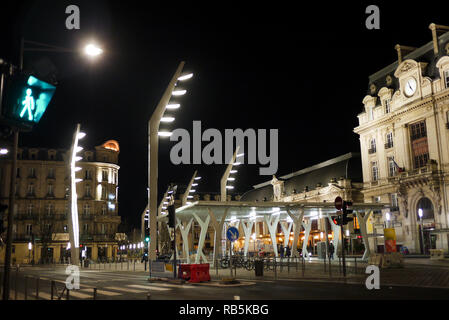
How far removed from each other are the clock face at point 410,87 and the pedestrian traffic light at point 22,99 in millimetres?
54303

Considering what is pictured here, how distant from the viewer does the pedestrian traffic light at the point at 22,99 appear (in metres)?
6.80

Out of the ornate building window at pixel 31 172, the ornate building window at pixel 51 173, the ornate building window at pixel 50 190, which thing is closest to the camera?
the ornate building window at pixel 31 172

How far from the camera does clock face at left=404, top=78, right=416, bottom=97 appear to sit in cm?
5481

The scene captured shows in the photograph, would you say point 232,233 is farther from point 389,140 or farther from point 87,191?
point 87,191

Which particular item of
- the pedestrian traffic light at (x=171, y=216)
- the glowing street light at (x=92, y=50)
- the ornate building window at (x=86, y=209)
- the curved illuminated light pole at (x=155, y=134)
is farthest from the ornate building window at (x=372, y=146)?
the glowing street light at (x=92, y=50)

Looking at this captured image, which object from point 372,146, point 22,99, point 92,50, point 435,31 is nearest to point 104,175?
point 372,146

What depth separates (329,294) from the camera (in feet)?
50.0

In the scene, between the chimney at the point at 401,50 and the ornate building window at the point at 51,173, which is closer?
the chimney at the point at 401,50

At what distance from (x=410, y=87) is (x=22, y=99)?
181ft

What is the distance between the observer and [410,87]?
182 ft

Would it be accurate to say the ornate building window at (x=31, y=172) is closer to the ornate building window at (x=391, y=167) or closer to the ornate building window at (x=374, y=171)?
the ornate building window at (x=374, y=171)

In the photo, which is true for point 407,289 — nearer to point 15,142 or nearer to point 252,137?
point 15,142

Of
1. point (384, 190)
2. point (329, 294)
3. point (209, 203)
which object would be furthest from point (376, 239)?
point (329, 294)

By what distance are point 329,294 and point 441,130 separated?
41.4 metres
